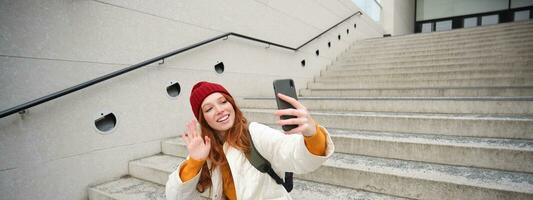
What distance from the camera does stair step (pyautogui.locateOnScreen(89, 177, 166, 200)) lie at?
2.15 m

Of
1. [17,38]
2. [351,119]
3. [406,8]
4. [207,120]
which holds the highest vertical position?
[406,8]

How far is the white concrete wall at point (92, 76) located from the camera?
1.97 m

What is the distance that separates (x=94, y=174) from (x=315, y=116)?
2.34m

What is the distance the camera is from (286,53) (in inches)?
199

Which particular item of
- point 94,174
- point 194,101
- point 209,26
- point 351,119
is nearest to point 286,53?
point 209,26

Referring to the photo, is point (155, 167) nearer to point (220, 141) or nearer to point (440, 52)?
point (220, 141)

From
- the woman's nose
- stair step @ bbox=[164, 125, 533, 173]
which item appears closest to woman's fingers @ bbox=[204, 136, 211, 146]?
the woman's nose

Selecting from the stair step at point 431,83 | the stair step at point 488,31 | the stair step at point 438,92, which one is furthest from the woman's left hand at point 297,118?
the stair step at point 488,31

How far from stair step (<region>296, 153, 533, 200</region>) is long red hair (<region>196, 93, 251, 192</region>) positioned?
3.77 feet

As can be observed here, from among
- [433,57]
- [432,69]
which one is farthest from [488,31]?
[432,69]

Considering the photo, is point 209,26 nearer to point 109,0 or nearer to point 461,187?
point 109,0

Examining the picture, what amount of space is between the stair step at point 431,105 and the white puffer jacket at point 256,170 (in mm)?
2501

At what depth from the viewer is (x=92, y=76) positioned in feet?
7.86

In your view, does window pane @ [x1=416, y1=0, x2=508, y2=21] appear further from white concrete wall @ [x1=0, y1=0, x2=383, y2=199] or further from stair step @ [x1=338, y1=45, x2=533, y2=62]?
white concrete wall @ [x1=0, y1=0, x2=383, y2=199]
